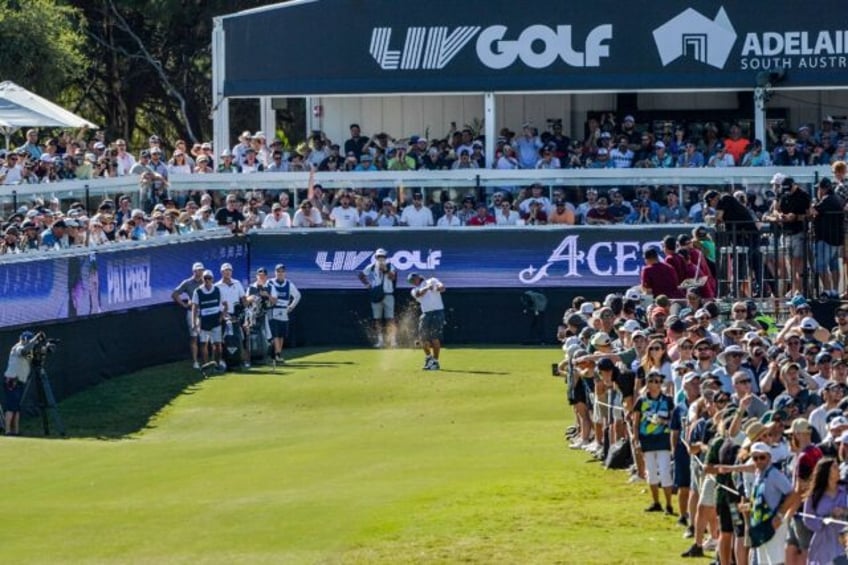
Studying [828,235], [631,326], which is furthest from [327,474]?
[828,235]

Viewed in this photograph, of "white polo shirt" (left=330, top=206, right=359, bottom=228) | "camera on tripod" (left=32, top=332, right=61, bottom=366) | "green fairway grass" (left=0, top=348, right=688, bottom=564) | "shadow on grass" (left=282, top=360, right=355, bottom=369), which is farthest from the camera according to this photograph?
"white polo shirt" (left=330, top=206, right=359, bottom=228)

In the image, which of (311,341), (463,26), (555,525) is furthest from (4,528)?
(463,26)

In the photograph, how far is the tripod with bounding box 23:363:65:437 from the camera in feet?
104

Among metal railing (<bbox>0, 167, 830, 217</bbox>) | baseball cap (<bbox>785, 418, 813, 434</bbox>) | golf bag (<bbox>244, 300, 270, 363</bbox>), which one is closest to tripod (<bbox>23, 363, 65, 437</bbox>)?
golf bag (<bbox>244, 300, 270, 363</bbox>)

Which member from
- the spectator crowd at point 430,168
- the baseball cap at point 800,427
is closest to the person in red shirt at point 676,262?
the spectator crowd at point 430,168

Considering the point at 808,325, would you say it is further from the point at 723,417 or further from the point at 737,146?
the point at 737,146

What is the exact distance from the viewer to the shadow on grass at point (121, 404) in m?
32.0

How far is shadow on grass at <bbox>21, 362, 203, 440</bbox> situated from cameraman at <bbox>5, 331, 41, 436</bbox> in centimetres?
38

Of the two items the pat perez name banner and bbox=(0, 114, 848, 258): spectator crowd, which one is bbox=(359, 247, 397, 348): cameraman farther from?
the pat perez name banner

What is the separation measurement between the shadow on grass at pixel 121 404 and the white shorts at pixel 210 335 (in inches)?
23.9

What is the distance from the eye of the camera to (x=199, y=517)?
2388cm

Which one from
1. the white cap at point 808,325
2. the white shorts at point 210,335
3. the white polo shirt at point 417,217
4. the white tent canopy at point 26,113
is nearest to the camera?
the white cap at point 808,325

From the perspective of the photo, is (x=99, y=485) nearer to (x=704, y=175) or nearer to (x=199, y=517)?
(x=199, y=517)

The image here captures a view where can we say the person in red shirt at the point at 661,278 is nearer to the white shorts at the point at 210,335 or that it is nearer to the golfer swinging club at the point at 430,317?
the golfer swinging club at the point at 430,317
